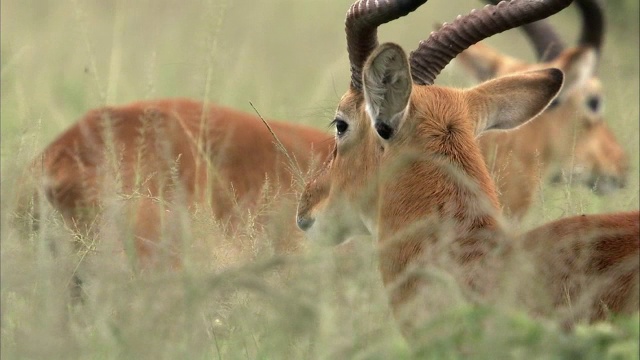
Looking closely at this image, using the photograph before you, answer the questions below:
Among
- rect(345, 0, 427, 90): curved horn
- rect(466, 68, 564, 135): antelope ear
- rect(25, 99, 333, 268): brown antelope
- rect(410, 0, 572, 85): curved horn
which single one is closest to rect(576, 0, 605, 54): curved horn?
rect(25, 99, 333, 268): brown antelope

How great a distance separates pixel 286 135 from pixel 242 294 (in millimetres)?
2620

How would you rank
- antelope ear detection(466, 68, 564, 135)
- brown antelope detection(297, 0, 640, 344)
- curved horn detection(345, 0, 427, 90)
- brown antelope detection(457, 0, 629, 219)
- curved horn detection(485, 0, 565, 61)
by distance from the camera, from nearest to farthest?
brown antelope detection(297, 0, 640, 344) < curved horn detection(345, 0, 427, 90) < antelope ear detection(466, 68, 564, 135) < brown antelope detection(457, 0, 629, 219) < curved horn detection(485, 0, 565, 61)

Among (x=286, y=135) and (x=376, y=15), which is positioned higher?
(x=376, y=15)

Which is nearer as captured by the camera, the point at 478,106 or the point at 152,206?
the point at 478,106

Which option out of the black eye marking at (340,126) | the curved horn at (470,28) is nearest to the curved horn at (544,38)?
the curved horn at (470,28)

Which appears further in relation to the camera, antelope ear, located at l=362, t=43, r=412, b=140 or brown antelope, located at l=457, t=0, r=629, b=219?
brown antelope, located at l=457, t=0, r=629, b=219

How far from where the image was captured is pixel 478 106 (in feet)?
15.4

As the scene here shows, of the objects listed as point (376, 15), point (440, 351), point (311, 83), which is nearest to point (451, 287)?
point (440, 351)

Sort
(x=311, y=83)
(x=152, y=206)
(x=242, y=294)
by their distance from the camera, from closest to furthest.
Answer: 1. (x=242, y=294)
2. (x=152, y=206)
3. (x=311, y=83)

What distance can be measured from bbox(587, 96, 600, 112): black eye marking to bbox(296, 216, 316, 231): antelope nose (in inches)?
177

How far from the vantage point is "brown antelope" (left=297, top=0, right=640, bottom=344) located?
3.46m

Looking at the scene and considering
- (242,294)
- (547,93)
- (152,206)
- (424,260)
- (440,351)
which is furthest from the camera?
(152,206)

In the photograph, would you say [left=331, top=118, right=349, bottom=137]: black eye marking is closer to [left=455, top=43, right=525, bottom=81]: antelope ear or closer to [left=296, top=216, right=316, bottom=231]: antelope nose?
[left=296, top=216, right=316, bottom=231]: antelope nose

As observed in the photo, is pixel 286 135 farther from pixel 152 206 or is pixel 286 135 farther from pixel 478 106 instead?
pixel 478 106
